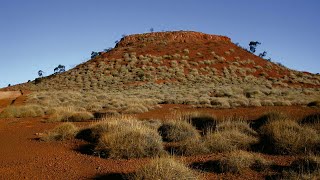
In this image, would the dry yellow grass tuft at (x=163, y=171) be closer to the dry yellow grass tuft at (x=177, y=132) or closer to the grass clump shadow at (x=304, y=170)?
the grass clump shadow at (x=304, y=170)

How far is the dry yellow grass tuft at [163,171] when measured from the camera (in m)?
6.19

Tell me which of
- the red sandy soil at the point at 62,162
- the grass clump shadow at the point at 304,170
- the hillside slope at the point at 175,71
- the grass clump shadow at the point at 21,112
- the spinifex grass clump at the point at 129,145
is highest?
the hillside slope at the point at 175,71

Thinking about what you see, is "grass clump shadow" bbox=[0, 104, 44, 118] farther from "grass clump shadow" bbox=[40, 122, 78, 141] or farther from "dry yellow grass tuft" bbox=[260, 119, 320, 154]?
"dry yellow grass tuft" bbox=[260, 119, 320, 154]

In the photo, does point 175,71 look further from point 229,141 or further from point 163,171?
point 163,171

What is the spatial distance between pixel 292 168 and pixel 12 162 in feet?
20.9

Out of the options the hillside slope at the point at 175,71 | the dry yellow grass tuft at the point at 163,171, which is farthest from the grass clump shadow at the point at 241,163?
the hillside slope at the point at 175,71

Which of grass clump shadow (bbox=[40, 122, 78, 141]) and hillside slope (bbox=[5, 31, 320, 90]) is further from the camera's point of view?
hillside slope (bbox=[5, 31, 320, 90])

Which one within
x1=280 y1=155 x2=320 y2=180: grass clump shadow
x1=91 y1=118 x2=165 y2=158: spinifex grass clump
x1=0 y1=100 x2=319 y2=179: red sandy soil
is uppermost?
x1=91 y1=118 x2=165 y2=158: spinifex grass clump

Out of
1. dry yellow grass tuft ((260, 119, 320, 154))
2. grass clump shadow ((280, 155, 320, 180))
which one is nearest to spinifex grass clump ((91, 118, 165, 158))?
dry yellow grass tuft ((260, 119, 320, 154))

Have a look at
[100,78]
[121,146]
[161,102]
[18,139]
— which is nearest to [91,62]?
[100,78]

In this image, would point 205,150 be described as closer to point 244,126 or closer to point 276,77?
point 244,126

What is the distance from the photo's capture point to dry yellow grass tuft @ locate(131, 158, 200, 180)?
6191 mm

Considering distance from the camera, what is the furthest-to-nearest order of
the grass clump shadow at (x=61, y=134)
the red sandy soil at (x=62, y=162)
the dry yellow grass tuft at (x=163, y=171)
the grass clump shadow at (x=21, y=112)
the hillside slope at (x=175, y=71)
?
the hillside slope at (x=175, y=71) < the grass clump shadow at (x=21, y=112) < the grass clump shadow at (x=61, y=134) < the red sandy soil at (x=62, y=162) < the dry yellow grass tuft at (x=163, y=171)

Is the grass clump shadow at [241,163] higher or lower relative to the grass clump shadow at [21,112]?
lower
